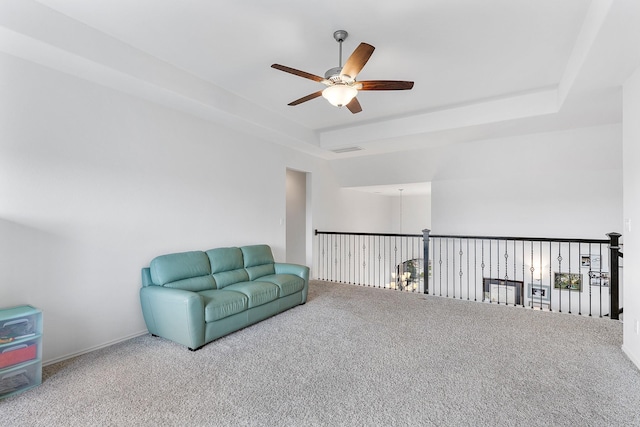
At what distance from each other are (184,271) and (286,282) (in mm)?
1277

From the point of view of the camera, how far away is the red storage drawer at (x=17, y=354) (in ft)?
7.11

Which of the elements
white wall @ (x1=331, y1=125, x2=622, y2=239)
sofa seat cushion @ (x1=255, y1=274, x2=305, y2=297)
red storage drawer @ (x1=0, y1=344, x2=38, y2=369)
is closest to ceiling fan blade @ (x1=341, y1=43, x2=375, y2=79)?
sofa seat cushion @ (x1=255, y1=274, x2=305, y2=297)

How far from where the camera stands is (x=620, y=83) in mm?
2908

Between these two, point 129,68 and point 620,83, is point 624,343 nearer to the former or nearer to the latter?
point 620,83

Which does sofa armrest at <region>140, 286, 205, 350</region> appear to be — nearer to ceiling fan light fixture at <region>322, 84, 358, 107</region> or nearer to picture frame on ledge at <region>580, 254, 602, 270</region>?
ceiling fan light fixture at <region>322, 84, 358, 107</region>

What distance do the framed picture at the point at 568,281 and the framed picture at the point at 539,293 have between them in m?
0.19

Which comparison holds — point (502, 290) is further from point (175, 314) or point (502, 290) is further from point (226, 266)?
point (175, 314)

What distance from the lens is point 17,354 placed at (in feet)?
7.31

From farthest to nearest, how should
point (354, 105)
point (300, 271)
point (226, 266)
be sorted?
point (300, 271) → point (226, 266) → point (354, 105)

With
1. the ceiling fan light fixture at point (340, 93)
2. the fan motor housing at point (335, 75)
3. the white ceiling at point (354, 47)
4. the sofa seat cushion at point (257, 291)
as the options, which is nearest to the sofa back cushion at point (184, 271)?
the sofa seat cushion at point (257, 291)

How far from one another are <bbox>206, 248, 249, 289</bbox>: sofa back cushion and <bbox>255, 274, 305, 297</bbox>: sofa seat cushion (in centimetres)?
33

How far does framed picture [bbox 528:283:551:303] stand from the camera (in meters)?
6.53

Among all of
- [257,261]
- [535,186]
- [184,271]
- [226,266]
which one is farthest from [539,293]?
[184,271]

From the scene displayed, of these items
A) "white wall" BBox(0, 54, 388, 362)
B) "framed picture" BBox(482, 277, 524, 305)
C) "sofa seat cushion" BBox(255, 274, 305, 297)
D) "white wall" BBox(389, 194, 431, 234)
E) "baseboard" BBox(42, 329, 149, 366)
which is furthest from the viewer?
"white wall" BBox(389, 194, 431, 234)
